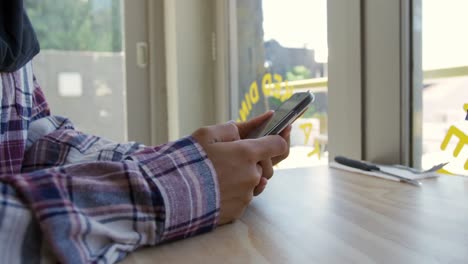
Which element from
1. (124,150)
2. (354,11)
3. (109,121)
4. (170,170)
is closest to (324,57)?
(354,11)

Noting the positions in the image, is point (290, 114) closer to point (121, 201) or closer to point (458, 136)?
point (121, 201)

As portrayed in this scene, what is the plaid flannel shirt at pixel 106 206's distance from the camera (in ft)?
0.98

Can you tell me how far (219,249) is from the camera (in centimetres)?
36

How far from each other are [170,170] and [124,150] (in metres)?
0.27

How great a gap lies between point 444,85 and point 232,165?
531mm

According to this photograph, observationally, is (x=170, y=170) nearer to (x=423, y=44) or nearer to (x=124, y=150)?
(x=124, y=150)

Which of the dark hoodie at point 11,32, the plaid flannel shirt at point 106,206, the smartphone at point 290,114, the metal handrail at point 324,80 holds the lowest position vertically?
the plaid flannel shirt at point 106,206

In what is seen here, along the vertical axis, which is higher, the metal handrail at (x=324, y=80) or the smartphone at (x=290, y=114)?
the metal handrail at (x=324, y=80)

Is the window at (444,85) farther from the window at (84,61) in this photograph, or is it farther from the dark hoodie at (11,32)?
the window at (84,61)

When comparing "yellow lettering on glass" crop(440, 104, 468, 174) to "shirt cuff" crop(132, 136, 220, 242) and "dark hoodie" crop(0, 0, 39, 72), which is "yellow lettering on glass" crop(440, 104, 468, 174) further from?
"dark hoodie" crop(0, 0, 39, 72)

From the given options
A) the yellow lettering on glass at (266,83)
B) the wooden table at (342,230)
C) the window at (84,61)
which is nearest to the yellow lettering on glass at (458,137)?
the wooden table at (342,230)

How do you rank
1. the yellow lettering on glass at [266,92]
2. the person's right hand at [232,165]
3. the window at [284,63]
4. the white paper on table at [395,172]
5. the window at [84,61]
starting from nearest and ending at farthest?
the person's right hand at [232,165], the white paper on table at [395,172], the window at [284,63], the yellow lettering on glass at [266,92], the window at [84,61]

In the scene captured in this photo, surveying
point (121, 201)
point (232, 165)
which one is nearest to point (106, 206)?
point (121, 201)

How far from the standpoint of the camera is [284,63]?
4.09 ft
